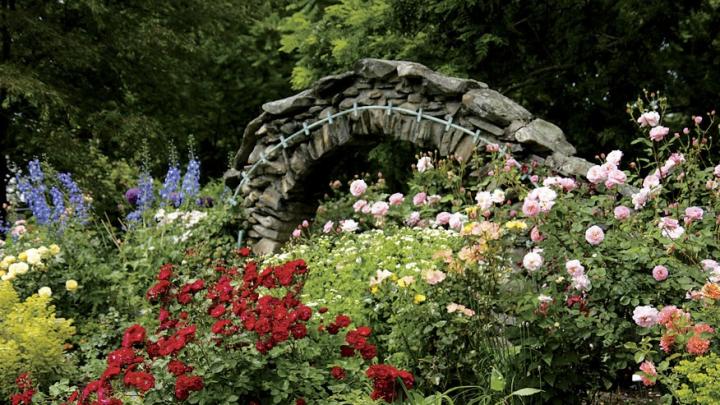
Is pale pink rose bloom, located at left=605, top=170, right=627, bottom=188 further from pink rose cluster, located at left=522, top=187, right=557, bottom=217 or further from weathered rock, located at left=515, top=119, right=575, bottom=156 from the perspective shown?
weathered rock, located at left=515, top=119, right=575, bottom=156

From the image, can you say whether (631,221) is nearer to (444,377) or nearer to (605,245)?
(605,245)

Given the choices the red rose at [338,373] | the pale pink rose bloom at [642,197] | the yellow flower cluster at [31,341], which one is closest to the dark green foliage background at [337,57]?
the yellow flower cluster at [31,341]

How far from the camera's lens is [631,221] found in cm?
368

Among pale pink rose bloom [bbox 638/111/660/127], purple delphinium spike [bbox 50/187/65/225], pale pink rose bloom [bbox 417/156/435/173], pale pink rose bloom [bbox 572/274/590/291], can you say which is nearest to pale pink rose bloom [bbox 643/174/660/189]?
pale pink rose bloom [bbox 638/111/660/127]

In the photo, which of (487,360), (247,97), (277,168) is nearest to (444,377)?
(487,360)

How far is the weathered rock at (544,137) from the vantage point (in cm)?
487

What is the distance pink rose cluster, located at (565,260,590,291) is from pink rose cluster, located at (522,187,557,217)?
248 millimetres

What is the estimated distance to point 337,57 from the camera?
8016mm

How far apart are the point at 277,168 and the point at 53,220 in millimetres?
1785

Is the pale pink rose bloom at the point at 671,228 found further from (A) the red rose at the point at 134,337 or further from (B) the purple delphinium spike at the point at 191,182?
(B) the purple delphinium spike at the point at 191,182

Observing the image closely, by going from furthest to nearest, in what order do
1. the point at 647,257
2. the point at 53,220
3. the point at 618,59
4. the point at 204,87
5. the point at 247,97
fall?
the point at 247,97, the point at 204,87, the point at 618,59, the point at 53,220, the point at 647,257

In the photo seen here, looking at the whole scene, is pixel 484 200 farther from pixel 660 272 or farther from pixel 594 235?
pixel 660 272

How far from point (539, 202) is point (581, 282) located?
14.8 inches

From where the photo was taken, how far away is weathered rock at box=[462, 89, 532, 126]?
513cm
